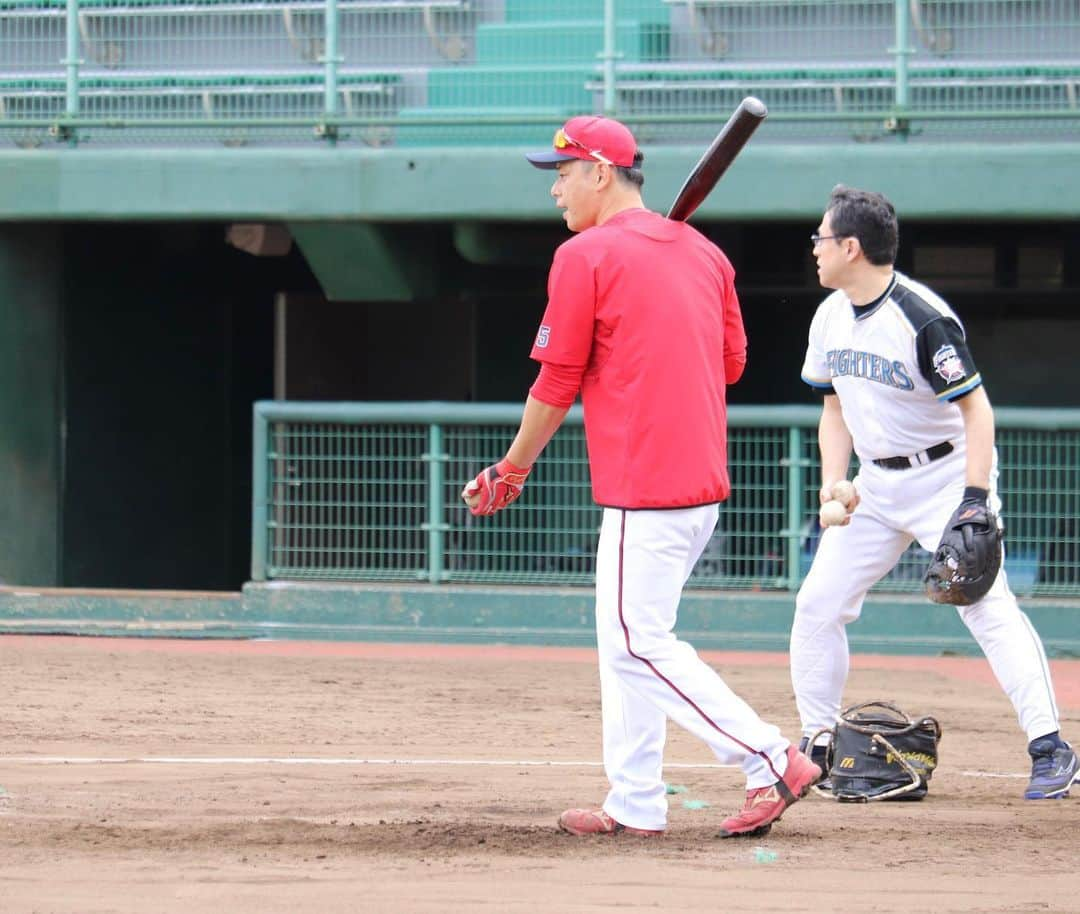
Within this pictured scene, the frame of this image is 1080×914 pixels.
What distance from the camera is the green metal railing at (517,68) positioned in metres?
11.9

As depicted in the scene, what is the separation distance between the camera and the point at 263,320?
55.9 ft

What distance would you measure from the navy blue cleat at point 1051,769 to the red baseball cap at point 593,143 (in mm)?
2438

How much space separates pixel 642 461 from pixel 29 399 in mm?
9148

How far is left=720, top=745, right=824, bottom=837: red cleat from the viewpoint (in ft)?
16.3

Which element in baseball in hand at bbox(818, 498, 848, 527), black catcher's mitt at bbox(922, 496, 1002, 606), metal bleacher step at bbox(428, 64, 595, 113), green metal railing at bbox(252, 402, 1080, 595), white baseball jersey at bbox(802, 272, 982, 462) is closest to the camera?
black catcher's mitt at bbox(922, 496, 1002, 606)

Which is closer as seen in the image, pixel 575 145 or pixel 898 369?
pixel 575 145

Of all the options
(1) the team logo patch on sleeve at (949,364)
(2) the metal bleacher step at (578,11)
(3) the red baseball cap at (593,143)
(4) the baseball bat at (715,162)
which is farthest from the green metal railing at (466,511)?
(3) the red baseball cap at (593,143)

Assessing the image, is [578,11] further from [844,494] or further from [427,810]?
[427,810]

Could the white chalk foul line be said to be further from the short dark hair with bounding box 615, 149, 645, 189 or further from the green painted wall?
the green painted wall

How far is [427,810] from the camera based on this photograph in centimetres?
556

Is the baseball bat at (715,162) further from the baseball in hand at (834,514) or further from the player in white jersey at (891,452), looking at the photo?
the baseball in hand at (834,514)

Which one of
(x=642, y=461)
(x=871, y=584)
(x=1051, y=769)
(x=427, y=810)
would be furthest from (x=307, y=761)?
(x=1051, y=769)

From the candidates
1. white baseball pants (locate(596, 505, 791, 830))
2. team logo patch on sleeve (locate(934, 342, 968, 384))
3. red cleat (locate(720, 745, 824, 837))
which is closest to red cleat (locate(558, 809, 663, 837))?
red cleat (locate(720, 745, 824, 837))

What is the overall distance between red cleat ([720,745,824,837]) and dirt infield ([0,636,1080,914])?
0.20 feet
